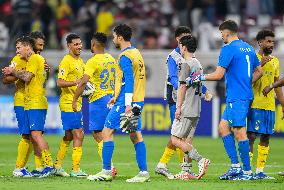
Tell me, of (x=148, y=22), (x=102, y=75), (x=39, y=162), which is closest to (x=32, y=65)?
(x=102, y=75)

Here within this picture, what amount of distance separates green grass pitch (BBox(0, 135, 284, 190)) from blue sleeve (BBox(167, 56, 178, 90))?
1.59 metres

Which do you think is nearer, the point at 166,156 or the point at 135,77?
the point at 135,77

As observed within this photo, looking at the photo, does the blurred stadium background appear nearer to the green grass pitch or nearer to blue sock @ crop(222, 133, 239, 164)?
the green grass pitch

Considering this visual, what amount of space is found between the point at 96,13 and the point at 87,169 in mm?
14914

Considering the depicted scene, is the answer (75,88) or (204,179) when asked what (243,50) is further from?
(75,88)

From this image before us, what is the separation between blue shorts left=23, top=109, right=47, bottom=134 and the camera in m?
15.9

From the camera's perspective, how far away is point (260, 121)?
16047 millimetres

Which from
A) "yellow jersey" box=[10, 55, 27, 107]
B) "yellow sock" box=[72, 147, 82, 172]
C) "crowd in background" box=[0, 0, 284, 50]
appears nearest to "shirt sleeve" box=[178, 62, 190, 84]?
"yellow sock" box=[72, 147, 82, 172]

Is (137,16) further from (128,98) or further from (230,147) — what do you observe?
(128,98)

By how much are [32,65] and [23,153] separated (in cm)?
150

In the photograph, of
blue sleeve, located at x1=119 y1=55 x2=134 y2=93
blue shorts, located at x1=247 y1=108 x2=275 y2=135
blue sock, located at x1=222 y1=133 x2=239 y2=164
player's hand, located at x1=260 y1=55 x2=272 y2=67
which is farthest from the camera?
player's hand, located at x1=260 y1=55 x2=272 y2=67

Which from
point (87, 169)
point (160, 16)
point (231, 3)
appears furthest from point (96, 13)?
point (87, 169)

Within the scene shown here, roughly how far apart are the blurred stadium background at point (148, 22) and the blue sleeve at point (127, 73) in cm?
1426

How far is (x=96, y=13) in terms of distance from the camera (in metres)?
31.7
